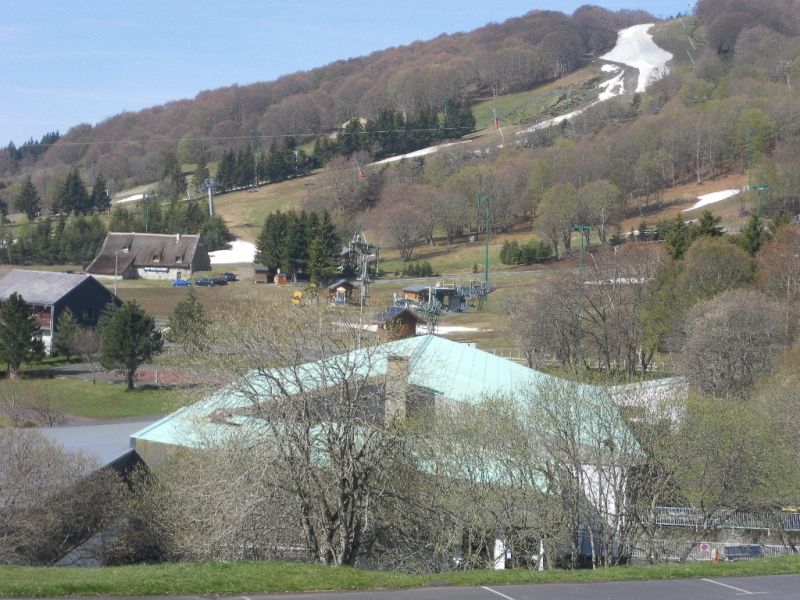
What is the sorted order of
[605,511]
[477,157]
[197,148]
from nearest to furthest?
[605,511]
[477,157]
[197,148]

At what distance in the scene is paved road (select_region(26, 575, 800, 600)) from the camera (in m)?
12.0

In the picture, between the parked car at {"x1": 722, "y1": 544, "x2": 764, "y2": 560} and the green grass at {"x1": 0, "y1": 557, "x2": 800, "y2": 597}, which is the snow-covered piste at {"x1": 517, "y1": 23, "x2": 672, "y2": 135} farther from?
the green grass at {"x1": 0, "y1": 557, "x2": 800, "y2": 597}

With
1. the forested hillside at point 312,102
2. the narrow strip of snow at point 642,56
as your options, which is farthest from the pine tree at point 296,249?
the narrow strip of snow at point 642,56

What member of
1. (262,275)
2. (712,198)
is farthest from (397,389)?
(712,198)

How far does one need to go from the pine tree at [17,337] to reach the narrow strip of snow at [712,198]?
188 feet

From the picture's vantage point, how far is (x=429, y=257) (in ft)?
269

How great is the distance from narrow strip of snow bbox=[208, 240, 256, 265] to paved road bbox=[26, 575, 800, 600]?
73.7 meters

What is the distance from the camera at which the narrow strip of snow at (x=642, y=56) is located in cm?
15630

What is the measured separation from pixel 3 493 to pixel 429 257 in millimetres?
64965

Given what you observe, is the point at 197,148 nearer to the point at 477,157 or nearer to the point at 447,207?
the point at 477,157

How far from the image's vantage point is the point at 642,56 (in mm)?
179250

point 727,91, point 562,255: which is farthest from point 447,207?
point 727,91

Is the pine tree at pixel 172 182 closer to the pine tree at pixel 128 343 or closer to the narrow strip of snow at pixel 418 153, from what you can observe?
the narrow strip of snow at pixel 418 153

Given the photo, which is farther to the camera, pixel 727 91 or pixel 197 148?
pixel 197 148
